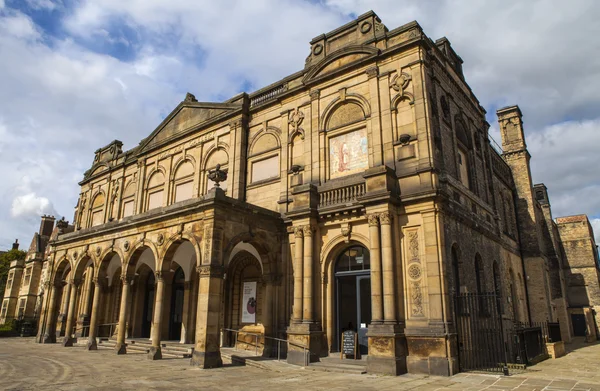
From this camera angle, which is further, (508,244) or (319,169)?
(508,244)

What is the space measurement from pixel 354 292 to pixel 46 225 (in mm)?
43963

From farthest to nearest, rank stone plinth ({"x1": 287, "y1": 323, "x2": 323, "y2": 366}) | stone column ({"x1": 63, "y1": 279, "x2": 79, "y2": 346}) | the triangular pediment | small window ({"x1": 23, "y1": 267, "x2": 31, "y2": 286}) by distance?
small window ({"x1": 23, "y1": 267, "x2": 31, "y2": 286}) → the triangular pediment → stone column ({"x1": 63, "y1": 279, "x2": 79, "y2": 346}) → stone plinth ({"x1": 287, "y1": 323, "x2": 323, "y2": 366})

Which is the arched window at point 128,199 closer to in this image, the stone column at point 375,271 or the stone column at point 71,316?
the stone column at point 71,316

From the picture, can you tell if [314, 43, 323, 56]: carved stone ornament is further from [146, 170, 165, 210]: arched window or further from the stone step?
the stone step

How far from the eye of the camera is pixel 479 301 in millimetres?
15500

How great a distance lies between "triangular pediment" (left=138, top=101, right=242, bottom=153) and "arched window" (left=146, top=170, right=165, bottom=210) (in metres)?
1.82

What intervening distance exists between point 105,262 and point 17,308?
29.1 meters

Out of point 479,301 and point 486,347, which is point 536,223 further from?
point 486,347

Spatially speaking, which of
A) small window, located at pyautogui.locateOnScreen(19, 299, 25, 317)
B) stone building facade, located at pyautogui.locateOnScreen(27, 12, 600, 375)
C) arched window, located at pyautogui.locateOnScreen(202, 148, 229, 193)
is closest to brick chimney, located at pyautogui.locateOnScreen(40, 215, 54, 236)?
small window, located at pyautogui.locateOnScreen(19, 299, 25, 317)

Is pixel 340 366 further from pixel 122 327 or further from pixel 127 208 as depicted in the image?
pixel 127 208

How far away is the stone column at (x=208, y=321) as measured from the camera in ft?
42.4

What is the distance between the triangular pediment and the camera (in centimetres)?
2102

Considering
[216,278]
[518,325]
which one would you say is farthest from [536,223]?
[216,278]

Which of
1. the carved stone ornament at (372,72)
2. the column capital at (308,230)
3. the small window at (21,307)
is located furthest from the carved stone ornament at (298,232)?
the small window at (21,307)
